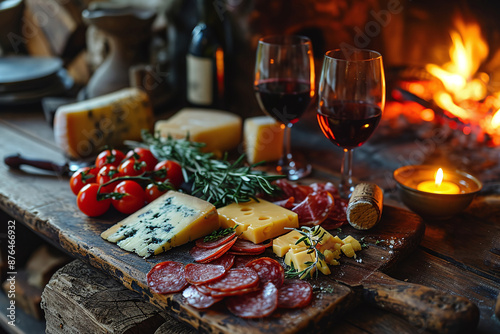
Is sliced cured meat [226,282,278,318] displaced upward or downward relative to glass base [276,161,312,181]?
upward

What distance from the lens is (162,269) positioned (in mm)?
1049

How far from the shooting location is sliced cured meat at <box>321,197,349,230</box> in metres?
1.24

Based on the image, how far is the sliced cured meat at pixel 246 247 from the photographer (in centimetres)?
111

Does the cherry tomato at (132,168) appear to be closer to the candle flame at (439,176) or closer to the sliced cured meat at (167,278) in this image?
the sliced cured meat at (167,278)

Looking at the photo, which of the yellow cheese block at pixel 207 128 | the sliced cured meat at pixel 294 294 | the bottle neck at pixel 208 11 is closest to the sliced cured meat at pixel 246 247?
the sliced cured meat at pixel 294 294

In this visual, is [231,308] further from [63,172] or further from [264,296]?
[63,172]

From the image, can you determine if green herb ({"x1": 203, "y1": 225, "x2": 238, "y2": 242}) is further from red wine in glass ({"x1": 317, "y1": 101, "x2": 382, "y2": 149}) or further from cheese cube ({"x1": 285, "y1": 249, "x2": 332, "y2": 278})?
red wine in glass ({"x1": 317, "y1": 101, "x2": 382, "y2": 149})

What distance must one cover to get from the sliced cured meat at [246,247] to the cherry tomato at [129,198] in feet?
1.08

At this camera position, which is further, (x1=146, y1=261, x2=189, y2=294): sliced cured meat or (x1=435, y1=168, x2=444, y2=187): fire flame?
(x1=435, y1=168, x2=444, y2=187): fire flame

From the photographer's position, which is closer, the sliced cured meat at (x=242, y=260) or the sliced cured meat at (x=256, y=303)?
the sliced cured meat at (x=256, y=303)

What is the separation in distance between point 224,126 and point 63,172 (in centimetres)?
56

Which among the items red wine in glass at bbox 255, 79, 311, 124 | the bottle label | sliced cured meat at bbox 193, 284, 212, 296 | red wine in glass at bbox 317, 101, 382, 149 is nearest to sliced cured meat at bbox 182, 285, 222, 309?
sliced cured meat at bbox 193, 284, 212, 296

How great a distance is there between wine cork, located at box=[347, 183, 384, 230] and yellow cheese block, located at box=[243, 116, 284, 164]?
48 cm

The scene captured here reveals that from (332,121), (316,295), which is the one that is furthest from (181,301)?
(332,121)
